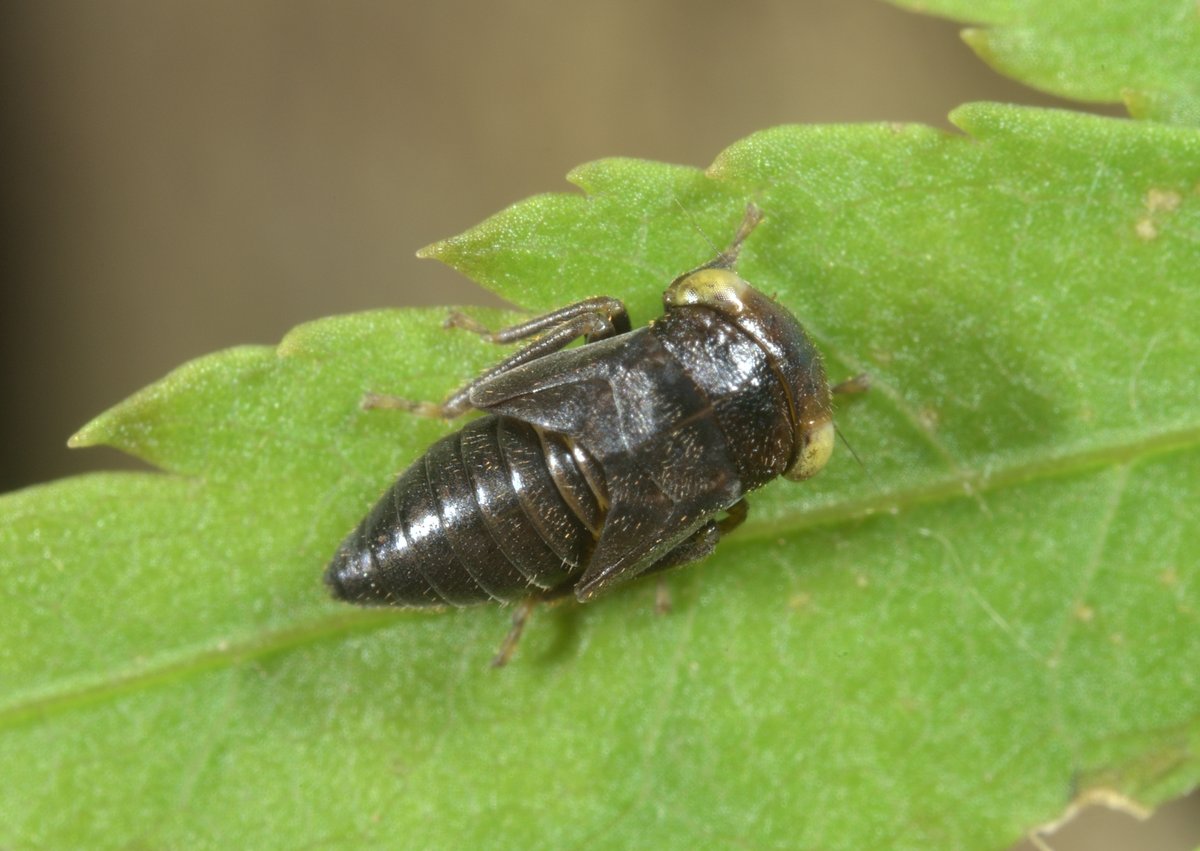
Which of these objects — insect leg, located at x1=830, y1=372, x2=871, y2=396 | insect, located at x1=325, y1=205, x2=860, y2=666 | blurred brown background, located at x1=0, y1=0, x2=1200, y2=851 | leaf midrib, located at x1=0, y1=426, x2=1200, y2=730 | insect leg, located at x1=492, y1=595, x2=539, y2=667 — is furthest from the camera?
blurred brown background, located at x1=0, y1=0, x2=1200, y2=851

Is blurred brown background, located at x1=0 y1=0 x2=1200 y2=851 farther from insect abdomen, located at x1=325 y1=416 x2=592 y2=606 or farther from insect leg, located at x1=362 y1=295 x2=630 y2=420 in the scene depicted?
insect abdomen, located at x1=325 y1=416 x2=592 y2=606

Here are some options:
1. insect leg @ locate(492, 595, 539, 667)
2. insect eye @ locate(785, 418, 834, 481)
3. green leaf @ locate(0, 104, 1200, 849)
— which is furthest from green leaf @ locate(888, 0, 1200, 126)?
insect leg @ locate(492, 595, 539, 667)

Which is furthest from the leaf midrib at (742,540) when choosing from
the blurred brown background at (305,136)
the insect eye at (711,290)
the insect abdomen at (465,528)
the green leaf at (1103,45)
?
the blurred brown background at (305,136)

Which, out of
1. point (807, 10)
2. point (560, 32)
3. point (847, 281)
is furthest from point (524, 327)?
point (807, 10)

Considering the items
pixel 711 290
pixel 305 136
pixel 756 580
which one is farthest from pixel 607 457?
pixel 305 136

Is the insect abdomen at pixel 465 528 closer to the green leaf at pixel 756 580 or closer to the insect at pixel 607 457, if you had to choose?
the insect at pixel 607 457
